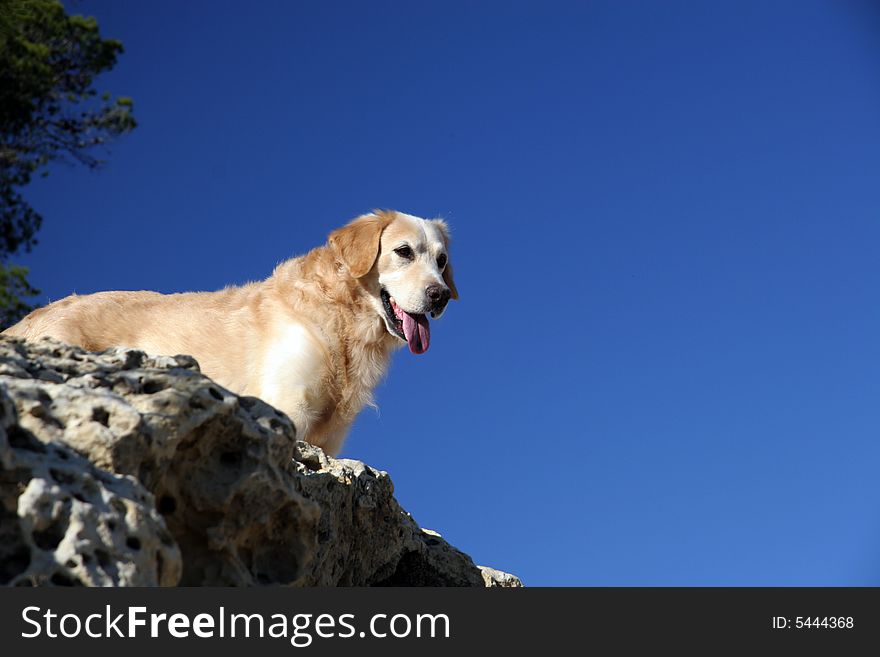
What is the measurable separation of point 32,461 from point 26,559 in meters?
0.30

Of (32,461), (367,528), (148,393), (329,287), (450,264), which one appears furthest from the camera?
(450,264)

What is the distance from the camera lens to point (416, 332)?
9070 mm

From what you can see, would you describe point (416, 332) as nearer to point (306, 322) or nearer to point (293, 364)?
point (306, 322)

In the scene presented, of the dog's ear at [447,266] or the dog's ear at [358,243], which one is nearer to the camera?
the dog's ear at [358,243]

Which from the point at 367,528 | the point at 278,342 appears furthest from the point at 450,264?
the point at 367,528

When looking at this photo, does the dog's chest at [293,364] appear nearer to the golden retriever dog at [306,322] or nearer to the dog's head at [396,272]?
the golden retriever dog at [306,322]

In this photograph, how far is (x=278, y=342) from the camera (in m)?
8.12

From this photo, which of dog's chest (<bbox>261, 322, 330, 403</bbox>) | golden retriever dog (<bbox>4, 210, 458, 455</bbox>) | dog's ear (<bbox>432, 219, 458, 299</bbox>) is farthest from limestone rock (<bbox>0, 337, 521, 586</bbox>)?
dog's ear (<bbox>432, 219, 458, 299</bbox>)

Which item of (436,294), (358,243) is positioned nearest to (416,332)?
(436,294)

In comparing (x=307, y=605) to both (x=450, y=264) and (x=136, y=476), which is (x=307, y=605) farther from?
(x=450, y=264)

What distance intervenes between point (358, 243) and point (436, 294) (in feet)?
2.71

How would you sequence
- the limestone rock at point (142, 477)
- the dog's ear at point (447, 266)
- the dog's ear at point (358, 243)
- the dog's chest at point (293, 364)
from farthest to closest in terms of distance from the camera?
the dog's ear at point (447, 266), the dog's ear at point (358, 243), the dog's chest at point (293, 364), the limestone rock at point (142, 477)

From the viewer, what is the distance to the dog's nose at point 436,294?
353 inches

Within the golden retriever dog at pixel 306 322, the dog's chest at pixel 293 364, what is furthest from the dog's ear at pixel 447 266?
the dog's chest at pixel 293 364
